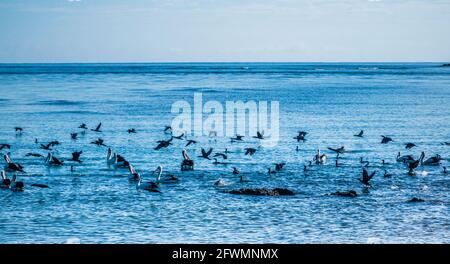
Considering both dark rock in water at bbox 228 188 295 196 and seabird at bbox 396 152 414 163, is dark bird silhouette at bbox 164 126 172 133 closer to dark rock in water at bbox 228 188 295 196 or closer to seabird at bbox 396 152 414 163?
seabird at bbox 396 152 414 163

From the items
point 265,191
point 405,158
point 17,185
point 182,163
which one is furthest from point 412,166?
point 17,185

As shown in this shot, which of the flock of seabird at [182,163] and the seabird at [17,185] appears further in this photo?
the flock of seabird at [182,163]

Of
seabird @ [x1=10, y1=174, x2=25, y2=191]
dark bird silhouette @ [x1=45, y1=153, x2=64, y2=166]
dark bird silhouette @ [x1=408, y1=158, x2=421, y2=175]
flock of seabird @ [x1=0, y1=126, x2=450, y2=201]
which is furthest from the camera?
dark bird silhouette @ [x1=45, y1=153, x2=64, y2=166]

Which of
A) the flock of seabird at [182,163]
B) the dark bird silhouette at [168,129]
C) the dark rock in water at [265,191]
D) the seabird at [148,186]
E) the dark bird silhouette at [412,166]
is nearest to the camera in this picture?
the dark rock in water at [265,191]

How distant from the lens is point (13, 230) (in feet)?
68.3

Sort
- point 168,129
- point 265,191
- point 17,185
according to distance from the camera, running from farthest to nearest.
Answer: point 168,129
point 17,185
point 265,191

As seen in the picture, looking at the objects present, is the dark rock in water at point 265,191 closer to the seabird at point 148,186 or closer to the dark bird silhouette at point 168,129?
the seabird at point 148,186

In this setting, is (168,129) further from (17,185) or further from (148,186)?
(17,185)

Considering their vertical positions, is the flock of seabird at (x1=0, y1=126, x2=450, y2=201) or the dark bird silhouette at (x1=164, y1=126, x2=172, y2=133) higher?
the dark bird silhouette at (x1=164, y1=126, x2=172, y2=133)

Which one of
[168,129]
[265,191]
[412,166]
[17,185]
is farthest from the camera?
[168,129]

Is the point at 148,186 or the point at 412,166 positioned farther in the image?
the point at 412,166

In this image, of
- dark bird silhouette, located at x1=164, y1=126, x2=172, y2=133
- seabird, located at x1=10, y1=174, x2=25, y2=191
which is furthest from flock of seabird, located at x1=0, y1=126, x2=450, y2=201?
dark bird silhouette, located at x1=164, y1=126, x2=172, y2=133

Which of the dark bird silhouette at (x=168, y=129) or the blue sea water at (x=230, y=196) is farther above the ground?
the dark bird silhouette at (x=168, y=129)

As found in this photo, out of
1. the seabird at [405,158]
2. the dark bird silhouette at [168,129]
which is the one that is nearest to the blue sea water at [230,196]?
the seabird at [405,158]
